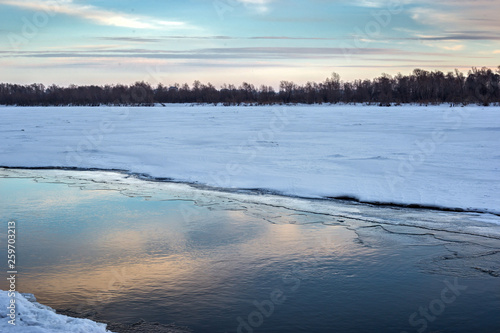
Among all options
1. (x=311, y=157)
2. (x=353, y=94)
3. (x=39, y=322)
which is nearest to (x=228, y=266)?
(x=39, y=322)

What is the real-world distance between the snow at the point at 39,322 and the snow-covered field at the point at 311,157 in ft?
18.4

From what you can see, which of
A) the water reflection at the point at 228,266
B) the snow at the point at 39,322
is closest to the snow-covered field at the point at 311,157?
the water reflection at the point at 228,266

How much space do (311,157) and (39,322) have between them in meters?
9.36

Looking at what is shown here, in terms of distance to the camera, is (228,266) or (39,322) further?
(228,266)

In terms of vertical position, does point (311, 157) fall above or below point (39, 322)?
above

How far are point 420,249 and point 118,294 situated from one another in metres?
3.34

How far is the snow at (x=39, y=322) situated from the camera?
3.07 m

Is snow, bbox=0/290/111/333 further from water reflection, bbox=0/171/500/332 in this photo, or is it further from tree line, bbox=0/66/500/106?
tree line, bbox=0/66/500/106

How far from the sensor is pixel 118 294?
158 inches

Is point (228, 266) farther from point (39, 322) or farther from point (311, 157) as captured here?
point (311, 157)

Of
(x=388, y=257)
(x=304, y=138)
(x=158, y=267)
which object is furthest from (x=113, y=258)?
(x=304, y=138)

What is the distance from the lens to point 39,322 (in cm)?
318

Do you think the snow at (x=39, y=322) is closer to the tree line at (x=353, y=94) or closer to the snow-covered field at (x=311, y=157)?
the snow-covered field at (x=311, y=157)

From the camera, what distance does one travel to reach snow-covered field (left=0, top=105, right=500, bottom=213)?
841cm
